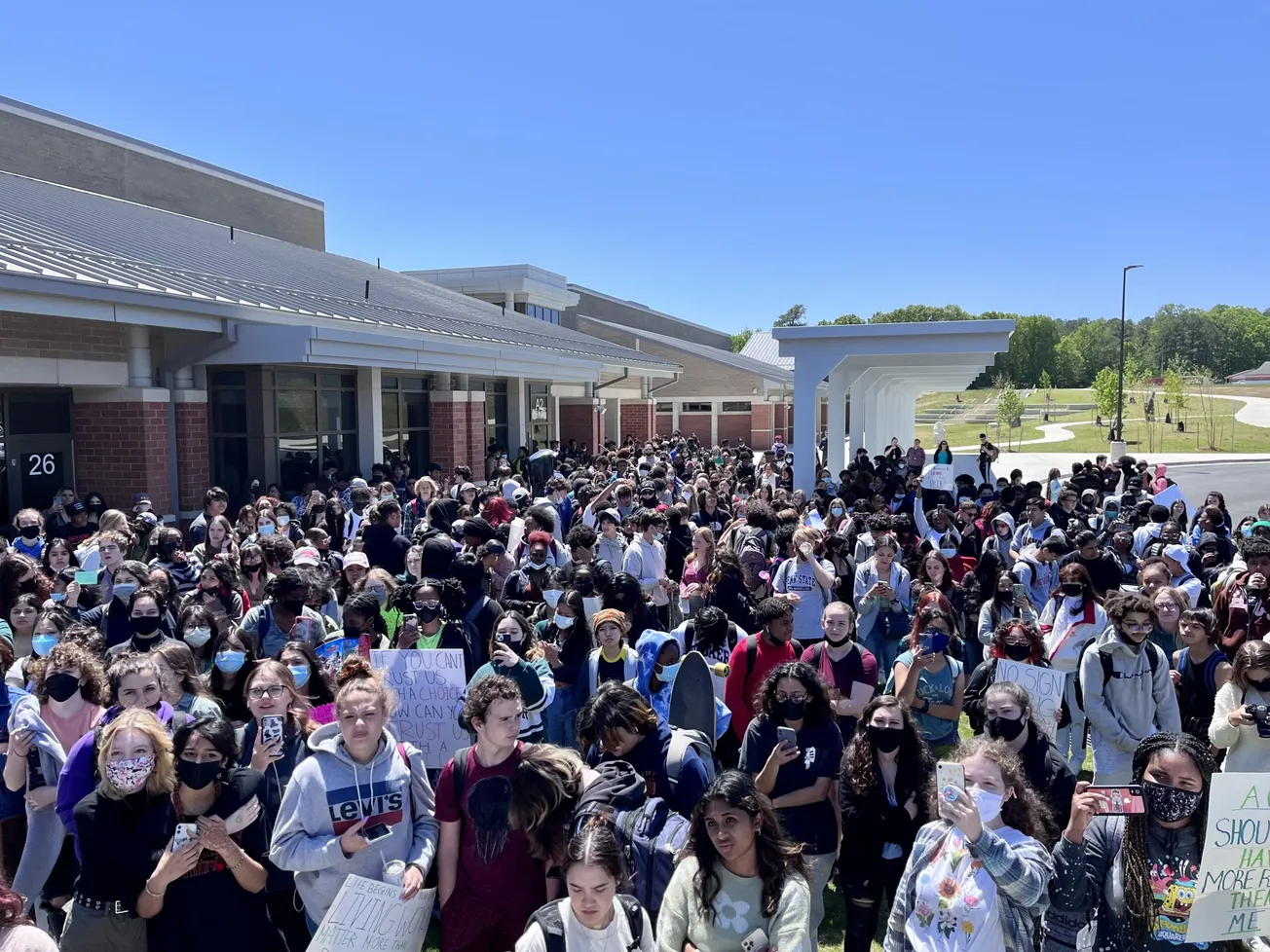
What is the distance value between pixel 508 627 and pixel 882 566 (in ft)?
10.2

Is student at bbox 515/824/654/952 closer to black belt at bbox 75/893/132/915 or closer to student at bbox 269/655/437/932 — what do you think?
student at bbox 269/655/437/932

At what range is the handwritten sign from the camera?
3.22 metres

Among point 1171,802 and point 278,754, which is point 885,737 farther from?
point 278,754

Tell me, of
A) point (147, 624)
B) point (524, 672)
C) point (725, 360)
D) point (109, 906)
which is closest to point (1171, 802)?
point (524, 672)

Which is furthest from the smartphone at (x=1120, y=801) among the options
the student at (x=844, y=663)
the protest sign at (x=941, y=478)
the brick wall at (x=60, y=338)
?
the brick wall at (x=60, y=338)

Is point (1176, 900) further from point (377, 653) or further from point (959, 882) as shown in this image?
point (377, 653)

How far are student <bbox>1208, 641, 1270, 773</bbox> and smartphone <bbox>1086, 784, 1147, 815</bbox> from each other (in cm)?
172

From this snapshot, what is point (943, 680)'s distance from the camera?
5270 millimetres

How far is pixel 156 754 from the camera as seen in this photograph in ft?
11.1

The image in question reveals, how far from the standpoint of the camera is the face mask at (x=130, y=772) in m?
3.32

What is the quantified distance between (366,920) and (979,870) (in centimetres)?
213

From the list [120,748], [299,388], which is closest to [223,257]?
[299,388]

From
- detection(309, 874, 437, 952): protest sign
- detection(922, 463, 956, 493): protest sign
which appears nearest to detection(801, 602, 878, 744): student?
detection(309, 874, 437, 952): protest sign

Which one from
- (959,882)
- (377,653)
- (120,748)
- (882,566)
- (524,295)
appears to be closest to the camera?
(959,882)
